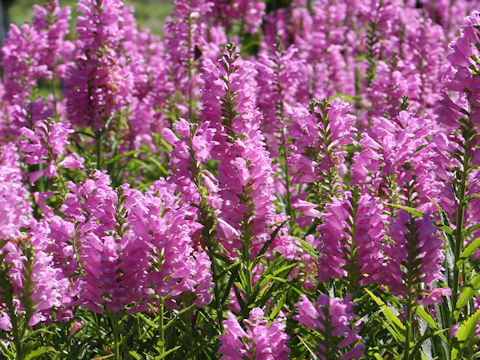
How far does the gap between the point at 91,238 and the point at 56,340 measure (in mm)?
1190

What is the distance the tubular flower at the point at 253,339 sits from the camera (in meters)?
2.90

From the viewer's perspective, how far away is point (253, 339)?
9.52ft

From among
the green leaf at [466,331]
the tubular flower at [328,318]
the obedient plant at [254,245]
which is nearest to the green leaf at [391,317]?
the obedient plant at [254,245]

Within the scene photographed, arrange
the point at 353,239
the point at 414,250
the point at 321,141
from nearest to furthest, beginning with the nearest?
the point at 414,250
the point at 353,239
the point at 321,141

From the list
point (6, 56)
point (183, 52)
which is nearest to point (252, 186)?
point (183, 52)

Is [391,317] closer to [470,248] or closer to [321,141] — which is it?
[470,248]

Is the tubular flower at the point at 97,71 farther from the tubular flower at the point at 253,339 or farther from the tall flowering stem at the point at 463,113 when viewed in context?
the tubular flower at the point at 253,339

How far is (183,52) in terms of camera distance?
7.34m

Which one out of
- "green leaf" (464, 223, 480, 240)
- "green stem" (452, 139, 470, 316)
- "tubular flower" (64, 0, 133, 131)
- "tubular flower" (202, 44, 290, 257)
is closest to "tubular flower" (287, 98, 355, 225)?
"tubular flower" (202, 44, 290, 257)

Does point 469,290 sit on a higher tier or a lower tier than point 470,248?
lower

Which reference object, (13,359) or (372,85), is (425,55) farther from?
(13,359)

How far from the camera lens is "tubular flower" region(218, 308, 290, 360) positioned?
290 cm

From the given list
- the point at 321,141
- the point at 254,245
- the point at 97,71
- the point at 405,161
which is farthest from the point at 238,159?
the point at 97,71

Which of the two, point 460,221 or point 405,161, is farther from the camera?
point 405,161
